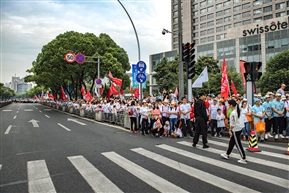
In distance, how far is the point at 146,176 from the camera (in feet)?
18.5

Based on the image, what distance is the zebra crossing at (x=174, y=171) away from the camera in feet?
16.3

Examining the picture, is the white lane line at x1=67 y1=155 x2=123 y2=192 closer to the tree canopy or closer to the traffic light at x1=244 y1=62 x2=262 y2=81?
the traffic light at x1=244 y1=62 x2=262 y2=81

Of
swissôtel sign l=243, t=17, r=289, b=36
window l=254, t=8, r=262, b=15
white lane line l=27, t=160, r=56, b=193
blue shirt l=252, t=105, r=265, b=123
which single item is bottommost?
white lane line l=27, t=160, r=56, b=193

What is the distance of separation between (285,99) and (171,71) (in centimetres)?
3788

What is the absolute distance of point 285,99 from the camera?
10.2 m

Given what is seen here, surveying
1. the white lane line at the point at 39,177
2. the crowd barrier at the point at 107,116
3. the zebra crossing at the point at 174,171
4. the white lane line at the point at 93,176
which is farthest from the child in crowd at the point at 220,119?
the white lane line at the point at 39,177

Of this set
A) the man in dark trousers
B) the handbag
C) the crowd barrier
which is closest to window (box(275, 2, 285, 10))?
the crowd barrier

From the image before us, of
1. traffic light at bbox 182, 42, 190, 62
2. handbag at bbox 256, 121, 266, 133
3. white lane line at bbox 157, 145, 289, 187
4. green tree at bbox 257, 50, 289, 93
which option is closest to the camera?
white lane line at bbox 157, 145, 289, 187

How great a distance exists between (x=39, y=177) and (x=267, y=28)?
191ft

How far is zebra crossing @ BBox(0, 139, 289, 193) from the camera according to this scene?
196 inches

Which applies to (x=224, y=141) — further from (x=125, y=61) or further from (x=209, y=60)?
(x=209, y=60)

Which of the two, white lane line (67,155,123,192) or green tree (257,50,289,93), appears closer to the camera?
white lane line (67,155,123,192)

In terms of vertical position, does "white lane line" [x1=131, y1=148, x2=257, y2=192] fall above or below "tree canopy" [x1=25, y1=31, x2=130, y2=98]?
below

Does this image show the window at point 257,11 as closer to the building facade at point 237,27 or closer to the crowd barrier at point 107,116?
the building facade at point 237,27
